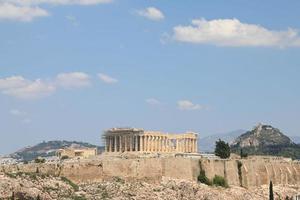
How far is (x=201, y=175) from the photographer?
8356cm

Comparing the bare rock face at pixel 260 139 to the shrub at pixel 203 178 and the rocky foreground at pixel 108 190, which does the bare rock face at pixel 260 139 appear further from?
the shrub at pixel 203 178

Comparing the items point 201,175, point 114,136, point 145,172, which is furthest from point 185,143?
point 145,172

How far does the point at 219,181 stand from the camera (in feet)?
280

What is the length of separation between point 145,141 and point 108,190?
27.7m

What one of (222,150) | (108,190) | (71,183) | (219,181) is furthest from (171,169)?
(222,150)

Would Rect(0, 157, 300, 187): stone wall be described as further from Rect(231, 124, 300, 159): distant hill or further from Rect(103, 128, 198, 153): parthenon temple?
Rect(231, 124, 300, 159): distant hill

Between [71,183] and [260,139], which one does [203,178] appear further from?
[260,139]

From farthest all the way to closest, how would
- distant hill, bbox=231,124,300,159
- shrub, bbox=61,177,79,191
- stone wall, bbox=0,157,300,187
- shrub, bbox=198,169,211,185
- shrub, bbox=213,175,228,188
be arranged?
1. distant hill, bbox=231,124,300,159
2. shrub, bbox=213,175,228,188
3. shrub, bbox=198,169,211,185
4. stone wall, bbox=0,157,300,187
5. shrub, bbox=61,177,79,191

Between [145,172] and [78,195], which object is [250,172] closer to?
[145,172]

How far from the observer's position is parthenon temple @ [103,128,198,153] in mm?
94812

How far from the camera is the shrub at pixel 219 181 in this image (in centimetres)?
8488

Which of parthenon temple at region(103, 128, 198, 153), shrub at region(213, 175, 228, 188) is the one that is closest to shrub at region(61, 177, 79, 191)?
shrub at region(213, 175, 228, 188)

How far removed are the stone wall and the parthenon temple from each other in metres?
11.3

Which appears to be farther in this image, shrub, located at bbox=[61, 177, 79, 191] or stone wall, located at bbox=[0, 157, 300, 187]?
stone wall, located at bbox=[0, 157, 300, 187]
